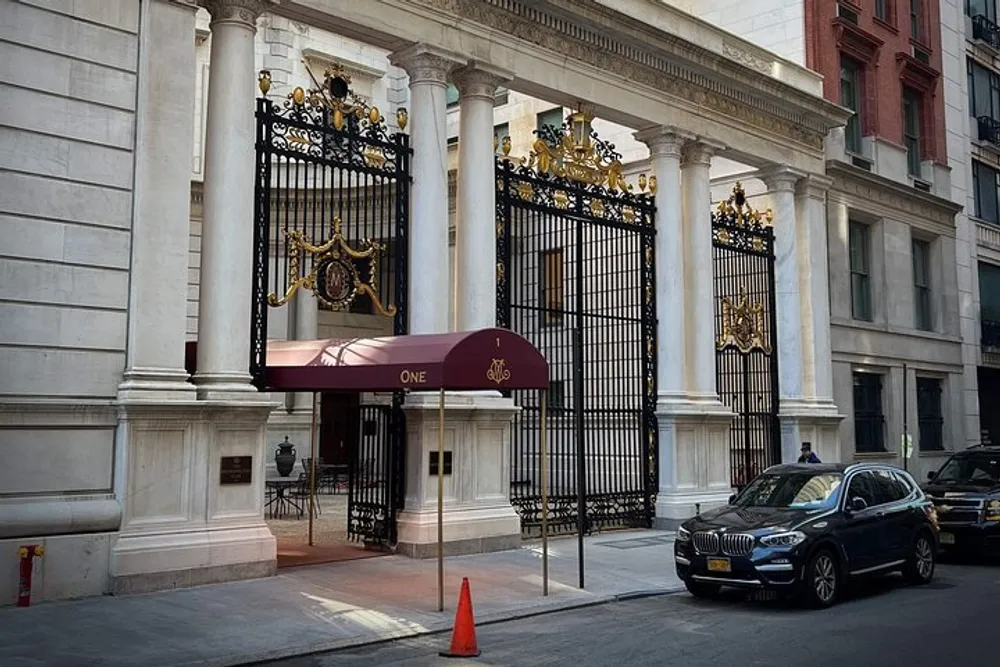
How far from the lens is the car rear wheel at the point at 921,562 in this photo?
41.5ft

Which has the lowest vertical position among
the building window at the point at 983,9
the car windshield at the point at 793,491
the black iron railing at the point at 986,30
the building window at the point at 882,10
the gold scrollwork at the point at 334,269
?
the car windshield at the point at 793,491

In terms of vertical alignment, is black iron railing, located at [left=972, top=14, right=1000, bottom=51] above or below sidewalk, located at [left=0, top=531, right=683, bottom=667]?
above

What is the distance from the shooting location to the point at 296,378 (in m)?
12.8

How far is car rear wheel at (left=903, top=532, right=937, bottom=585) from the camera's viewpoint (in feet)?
41.5

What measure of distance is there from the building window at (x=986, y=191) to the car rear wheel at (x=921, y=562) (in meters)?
21.7

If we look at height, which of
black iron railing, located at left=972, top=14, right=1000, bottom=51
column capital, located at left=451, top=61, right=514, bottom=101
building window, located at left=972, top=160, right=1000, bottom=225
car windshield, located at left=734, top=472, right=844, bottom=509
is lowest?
car windshield, located at left=734, top=472, right=844, bottom=509

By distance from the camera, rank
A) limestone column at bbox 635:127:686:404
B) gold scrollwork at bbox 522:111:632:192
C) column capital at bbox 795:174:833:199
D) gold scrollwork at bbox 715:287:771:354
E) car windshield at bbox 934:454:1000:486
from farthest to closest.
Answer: column capital at bbox 795:174:833:199 < gold scrollwork at bbox 715:287:771:354 < limestone column at bbox 635:127:686:404 < gold scrollwork at bbox 522:111:632:192 < car windshield at bbox 934:454:1000:486

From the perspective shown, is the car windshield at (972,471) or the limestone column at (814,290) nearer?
the car windshield at (972,471)

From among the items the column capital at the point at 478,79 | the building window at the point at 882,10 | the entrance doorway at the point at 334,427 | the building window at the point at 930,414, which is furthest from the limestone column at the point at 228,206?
the building window at the point at 930,414

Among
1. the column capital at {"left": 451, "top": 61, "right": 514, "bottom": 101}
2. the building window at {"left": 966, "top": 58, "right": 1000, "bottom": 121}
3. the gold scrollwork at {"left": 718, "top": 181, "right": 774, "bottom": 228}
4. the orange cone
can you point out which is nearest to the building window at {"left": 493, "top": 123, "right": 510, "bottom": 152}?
the gold scrollwork at {"left": 718, "top": 181, "right": 774, "bottom": 228}

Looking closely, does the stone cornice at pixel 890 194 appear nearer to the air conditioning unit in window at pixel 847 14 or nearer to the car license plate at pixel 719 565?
the air conditioning unit in window at pixel 847 14

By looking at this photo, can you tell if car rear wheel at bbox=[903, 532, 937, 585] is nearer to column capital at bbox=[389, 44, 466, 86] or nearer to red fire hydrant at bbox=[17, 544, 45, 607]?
column capital at bbox=[389, 44, 466, 86]

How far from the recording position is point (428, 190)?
14.9 m

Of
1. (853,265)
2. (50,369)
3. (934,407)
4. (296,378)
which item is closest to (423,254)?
(296,378)
